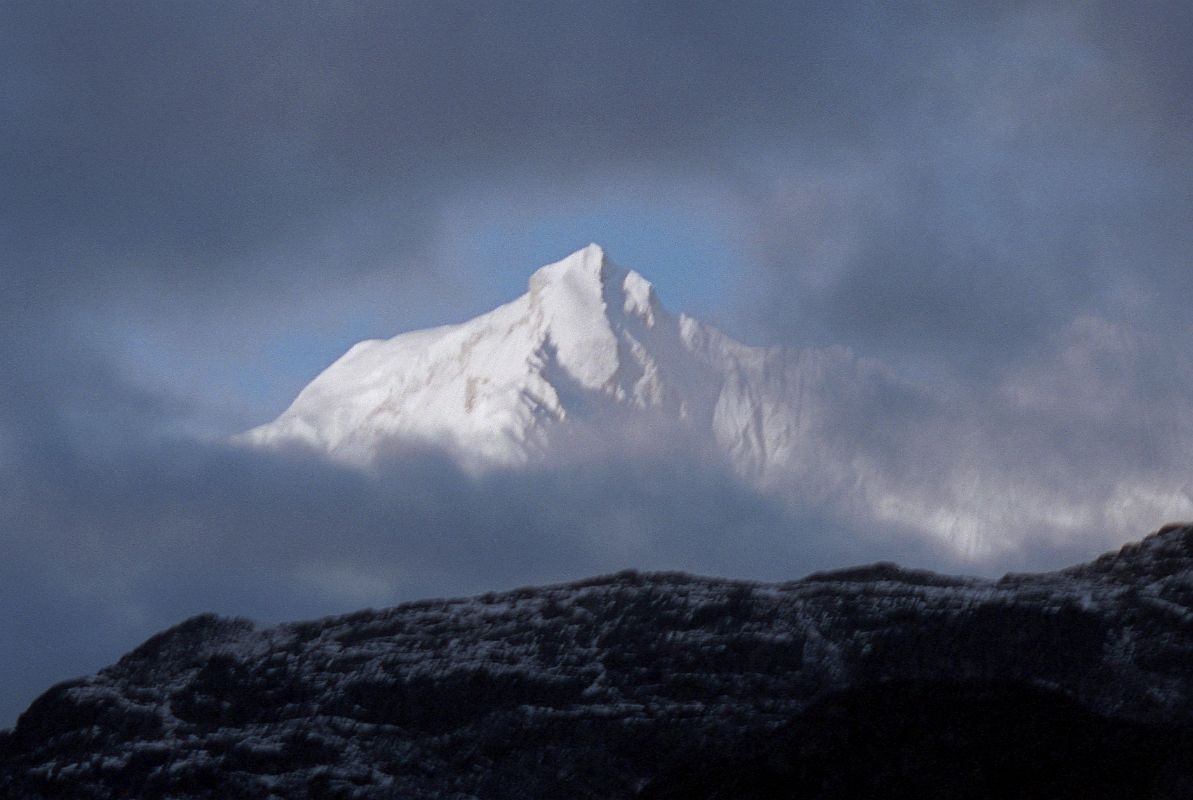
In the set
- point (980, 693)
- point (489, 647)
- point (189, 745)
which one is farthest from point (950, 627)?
point (189, 745)

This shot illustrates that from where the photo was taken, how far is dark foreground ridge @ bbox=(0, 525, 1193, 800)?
61344mm

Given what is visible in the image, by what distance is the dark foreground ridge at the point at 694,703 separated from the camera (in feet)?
201

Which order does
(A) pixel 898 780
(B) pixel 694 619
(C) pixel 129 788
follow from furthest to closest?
1. (B) pixel 694 619
2. (C) pixel 129 788
3. (A) pixel 898 780

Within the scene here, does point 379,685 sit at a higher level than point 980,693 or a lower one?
higher

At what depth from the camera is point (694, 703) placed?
65312 mm

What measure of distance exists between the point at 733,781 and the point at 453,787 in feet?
36.2

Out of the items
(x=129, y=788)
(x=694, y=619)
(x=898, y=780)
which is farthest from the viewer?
(x=694, y=619)

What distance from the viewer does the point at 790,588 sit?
7312 centimetres

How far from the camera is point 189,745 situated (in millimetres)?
66250

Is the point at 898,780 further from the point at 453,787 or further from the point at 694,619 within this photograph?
the point at 453,787

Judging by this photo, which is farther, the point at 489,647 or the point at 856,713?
the point at 489,647

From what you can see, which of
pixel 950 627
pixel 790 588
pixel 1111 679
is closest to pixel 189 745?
pixel 790 588

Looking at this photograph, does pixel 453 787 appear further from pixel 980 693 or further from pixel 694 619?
pixel 980 693

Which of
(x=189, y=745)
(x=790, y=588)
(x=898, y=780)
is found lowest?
(x=898, y=780)
